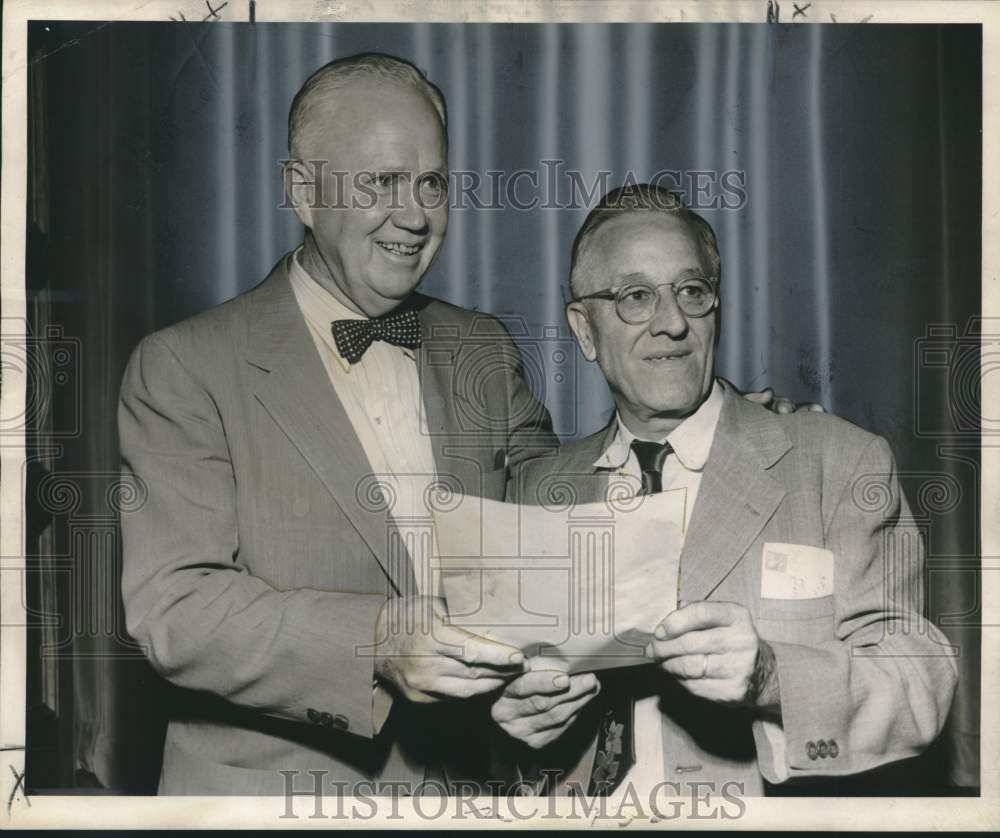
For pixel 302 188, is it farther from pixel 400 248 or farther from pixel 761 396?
pixel 761 396

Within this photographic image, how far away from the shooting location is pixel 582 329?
3400 millimetres

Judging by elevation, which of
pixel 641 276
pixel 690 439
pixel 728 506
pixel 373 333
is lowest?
pixel 728 506

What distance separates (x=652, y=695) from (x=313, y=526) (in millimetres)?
950

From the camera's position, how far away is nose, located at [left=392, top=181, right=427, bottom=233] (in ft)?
11.1

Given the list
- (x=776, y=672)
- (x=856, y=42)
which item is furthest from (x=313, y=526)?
(x=856, y=42)

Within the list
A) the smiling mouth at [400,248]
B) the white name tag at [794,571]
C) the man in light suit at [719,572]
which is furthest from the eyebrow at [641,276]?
the white name tag at [794,571]

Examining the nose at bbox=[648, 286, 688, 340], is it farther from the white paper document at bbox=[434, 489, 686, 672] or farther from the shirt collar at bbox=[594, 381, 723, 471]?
the white paper document at bbox=[434, 489, 686, 672]

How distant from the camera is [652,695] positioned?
10.9ft

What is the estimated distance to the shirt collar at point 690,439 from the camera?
3.36 m

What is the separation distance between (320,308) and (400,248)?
0.84ft

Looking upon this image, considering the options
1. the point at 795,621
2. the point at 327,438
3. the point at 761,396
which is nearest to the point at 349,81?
the point at 327,438

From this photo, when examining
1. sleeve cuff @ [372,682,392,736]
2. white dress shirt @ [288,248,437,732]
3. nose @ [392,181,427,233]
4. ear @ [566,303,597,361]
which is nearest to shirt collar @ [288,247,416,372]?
white dress shirt @ [288,248,437,732]

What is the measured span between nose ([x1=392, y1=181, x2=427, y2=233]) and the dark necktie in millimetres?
788

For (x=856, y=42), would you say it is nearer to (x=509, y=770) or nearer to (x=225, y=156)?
Result: (x=225, y=156)
